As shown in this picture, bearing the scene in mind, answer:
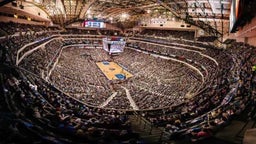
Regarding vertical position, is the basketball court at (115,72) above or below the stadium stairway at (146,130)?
below

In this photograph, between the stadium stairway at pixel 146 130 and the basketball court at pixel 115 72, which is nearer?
the stadium stairway at pixel 146 130

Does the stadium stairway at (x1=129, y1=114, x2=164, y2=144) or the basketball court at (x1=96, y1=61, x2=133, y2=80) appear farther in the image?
the basketball court at (x1=96, y1=61, x2=133, y2=80)

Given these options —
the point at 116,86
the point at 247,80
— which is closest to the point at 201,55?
the point at 116,86

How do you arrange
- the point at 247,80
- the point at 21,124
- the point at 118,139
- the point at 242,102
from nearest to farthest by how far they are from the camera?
1. the point at 21,124
2. the point at 118,139
3. the point at 242,102
4. the point at 247,80

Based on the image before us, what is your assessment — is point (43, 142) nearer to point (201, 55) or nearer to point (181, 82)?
point (181, 82)

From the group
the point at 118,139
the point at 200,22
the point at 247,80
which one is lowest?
the point at 118,139

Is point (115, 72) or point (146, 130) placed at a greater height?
point (146, 130)

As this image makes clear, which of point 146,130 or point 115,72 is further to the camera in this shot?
point 115,72

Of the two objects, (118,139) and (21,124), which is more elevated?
(21,124)

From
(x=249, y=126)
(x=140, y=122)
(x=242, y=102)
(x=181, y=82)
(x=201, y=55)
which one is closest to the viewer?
(x=249, y=126)

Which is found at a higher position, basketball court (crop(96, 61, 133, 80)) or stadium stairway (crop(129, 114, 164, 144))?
stadium stairway (crop(129, 114, 164, 144))

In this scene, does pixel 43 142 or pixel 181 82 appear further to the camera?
pixel 181 82
